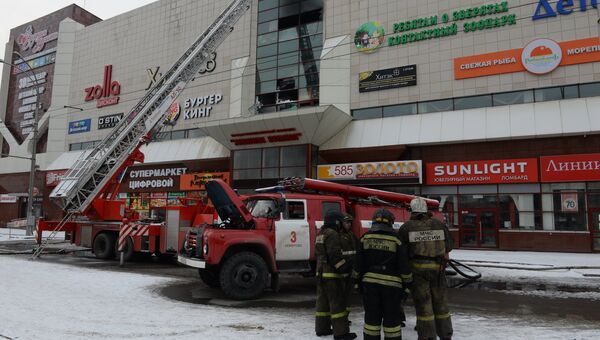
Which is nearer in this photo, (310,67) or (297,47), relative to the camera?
(310,67)

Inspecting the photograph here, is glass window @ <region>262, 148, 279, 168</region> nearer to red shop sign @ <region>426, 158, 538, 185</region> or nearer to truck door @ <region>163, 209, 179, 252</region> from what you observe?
red shop sign @ <region>426, 158, 538, 185</region>

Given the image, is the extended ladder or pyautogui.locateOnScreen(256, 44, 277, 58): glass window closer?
the extended ladder

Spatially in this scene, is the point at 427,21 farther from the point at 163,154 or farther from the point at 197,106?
the point at 163,154

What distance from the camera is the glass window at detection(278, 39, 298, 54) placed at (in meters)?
27.5

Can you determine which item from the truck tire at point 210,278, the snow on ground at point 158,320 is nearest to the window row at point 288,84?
the truck tire at point 210,278

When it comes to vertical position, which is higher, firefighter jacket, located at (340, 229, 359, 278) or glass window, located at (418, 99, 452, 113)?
glass window, located at (418, 99, 452, 113)

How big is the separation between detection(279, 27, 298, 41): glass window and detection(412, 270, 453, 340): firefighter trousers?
971 inches

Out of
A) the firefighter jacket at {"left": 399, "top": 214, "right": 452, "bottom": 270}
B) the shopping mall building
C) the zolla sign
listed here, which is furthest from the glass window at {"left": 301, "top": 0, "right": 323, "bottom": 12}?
the firefighter jacket at {"left": 399, "top": 214, "right": 452, "bottom": 270}

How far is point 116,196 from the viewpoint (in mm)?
16375

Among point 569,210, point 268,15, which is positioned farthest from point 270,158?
point 569,210

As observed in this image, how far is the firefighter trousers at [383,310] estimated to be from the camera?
4781mm

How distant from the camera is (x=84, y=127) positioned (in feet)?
121

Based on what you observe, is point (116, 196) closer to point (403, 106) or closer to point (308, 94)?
point (308, 94)

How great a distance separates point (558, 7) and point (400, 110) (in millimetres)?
8926
